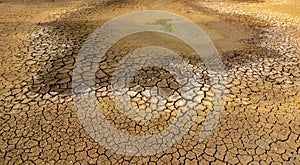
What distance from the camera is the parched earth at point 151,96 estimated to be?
269cm

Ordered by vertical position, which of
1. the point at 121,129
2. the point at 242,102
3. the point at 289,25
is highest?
the point at 289,25

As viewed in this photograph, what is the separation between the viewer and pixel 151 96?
347 centimetres

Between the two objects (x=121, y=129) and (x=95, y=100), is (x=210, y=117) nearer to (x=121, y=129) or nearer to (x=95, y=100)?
(x=121, y=129)

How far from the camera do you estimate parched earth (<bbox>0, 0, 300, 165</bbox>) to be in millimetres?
2688

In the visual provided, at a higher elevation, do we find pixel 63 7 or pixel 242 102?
pixel 63 7

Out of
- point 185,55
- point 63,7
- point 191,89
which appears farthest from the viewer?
point 63,7

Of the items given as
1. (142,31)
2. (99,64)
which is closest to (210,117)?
(99,64)

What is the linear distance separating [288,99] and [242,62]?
1.05 metres

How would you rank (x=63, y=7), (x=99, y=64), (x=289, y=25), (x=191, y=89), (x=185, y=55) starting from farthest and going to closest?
(x=63, y=7), (x=289, y=25), (x=185, y=55), (x=99, y=64), (x=191, y=89)

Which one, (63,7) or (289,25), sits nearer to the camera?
(289,25)

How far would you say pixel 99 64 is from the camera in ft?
13.6

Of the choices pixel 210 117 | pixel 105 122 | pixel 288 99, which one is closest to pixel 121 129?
pixel 105 122

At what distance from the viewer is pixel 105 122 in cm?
305

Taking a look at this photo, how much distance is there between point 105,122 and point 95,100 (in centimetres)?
44
